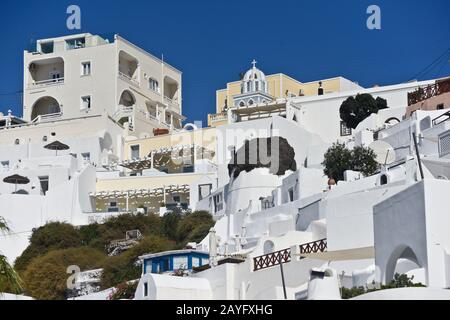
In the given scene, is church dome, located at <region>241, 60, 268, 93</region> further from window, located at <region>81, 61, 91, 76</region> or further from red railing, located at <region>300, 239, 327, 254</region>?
red railing, located at <region>300, 239, 327, 254</region>

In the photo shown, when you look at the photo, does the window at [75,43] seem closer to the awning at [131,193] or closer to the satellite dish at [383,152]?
the awning at [131,193]

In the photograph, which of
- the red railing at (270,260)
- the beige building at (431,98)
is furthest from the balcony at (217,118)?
the red railing at (270,260)

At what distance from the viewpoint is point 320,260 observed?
31.0 m

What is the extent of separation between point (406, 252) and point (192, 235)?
25.2 meters

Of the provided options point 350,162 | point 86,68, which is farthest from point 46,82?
point 350,162

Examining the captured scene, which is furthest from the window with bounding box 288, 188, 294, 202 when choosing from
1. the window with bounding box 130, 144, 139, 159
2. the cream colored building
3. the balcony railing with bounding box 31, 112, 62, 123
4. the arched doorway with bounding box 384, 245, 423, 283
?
the balcony railing with bounding box 31, 112, 62, 123

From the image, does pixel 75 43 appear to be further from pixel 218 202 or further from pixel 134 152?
pixel 218 202

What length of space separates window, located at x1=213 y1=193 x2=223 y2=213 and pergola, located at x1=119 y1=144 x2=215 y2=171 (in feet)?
27.8

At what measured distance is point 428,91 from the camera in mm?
50969

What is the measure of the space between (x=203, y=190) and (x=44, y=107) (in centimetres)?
2023

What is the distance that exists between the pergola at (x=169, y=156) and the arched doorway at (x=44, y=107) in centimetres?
1020

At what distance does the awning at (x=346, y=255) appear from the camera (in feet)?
95.1

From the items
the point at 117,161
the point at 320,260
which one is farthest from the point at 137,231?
the point at 320,260
